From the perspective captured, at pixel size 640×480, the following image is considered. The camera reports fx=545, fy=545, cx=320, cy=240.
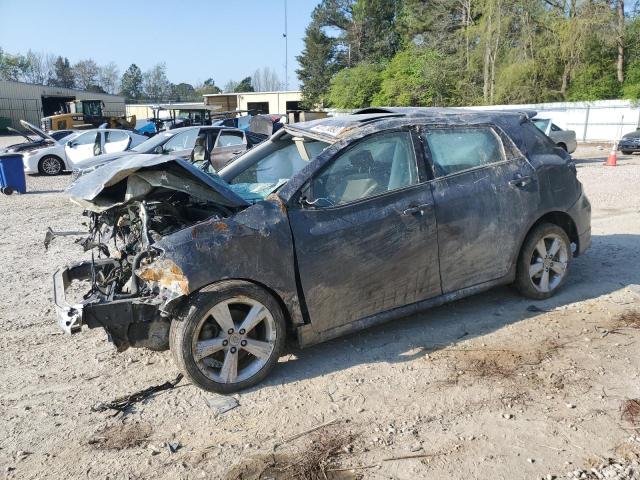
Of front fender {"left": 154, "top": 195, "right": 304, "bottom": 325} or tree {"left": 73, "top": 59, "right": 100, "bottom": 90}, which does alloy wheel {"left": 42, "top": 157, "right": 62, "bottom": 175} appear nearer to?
front fender {"left": 154, "top": 195, "right": 304, "bottom": 325}

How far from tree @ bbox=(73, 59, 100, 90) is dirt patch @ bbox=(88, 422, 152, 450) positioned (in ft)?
396

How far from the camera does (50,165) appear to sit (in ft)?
59.6

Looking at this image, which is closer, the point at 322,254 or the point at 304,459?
the point at 304,459

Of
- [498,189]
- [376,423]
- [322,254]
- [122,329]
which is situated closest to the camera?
[376,423]

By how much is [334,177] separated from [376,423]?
71.6 inches

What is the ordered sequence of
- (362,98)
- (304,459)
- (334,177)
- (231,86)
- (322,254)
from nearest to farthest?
(304,459) < (322,254) < (334,177) < (362,98) < (231,86)

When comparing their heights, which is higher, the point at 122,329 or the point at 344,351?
the point at 122,329

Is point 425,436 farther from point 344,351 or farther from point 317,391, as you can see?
point 344,351

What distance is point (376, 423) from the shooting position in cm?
335

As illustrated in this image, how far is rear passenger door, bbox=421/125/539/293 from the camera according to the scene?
176 inches

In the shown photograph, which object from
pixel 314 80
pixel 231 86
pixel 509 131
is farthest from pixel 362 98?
pixel 231 86

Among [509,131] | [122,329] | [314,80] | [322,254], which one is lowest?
[122,329]

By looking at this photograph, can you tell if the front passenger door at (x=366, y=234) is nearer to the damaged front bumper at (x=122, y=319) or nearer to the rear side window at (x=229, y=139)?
the damaged front bumper at (x=122, y=319)

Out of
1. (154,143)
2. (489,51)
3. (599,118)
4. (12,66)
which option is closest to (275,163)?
(154,143)
